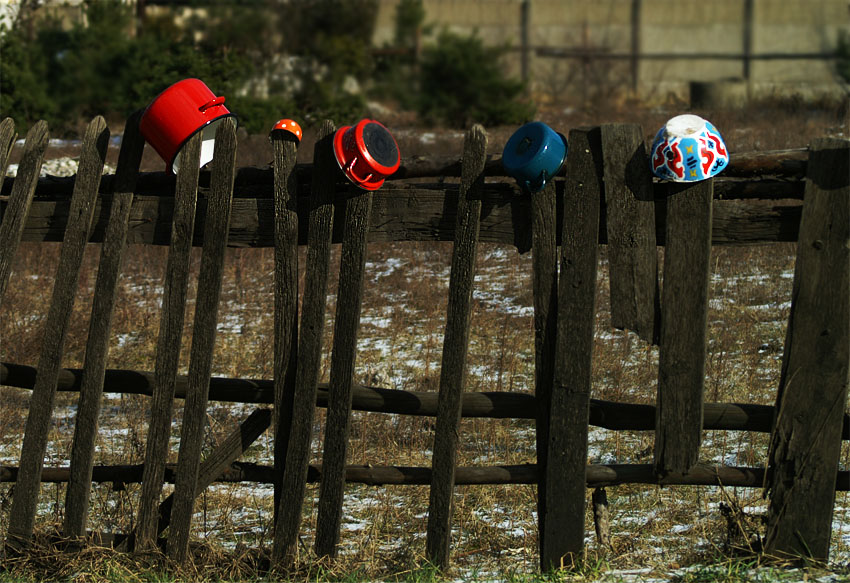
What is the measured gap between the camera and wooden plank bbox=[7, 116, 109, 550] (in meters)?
4.33

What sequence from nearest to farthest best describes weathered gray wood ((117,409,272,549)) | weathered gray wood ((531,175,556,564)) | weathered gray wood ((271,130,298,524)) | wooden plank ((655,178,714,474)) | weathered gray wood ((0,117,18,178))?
1. wooden plank ((655,178,714,474))
2. weathered gray wood ((531,175,556,564))
3. weathered gray wood ((271,130,298,524))
4. weathered gray wood ((117,409,272,549))
5. weathered gray wood ((0,117,18,178))

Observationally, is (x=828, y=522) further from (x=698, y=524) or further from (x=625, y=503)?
(x=625, y=503)

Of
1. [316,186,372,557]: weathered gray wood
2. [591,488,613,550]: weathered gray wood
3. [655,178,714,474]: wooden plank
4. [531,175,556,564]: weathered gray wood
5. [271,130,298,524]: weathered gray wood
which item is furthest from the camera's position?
[591,488,613,550]: weathered gray wood

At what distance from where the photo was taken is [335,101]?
890 inches

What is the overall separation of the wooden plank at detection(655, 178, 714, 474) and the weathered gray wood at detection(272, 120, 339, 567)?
57.0 inches

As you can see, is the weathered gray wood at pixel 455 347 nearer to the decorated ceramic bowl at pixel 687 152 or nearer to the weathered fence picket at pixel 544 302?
the weathered fence picket at pixel 544 302

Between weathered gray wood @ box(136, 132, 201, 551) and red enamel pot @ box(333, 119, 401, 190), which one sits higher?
red enamel pot @ box(333, 119, 401, 190)

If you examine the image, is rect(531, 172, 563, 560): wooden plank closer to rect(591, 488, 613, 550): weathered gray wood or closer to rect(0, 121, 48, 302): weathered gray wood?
rect(591, 488, 613, 550): weathered gray wood

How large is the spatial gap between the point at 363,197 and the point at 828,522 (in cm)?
238

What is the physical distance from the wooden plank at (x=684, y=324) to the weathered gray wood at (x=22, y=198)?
2.93 meters

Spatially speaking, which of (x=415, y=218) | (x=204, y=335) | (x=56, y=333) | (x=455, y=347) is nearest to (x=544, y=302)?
(x=455, y=347)

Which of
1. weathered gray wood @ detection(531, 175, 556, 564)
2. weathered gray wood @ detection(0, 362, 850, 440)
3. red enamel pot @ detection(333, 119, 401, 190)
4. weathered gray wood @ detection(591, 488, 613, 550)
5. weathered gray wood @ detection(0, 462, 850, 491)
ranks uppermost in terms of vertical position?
red enamel pot @ detection(333, 119, 401, 190)

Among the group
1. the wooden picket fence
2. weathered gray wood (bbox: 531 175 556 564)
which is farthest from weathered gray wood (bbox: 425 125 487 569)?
weathered gray wood (bbox: 531 175 556 564)

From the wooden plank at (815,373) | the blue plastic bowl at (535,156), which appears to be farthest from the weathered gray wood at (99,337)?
the wooden plank at (815,373)
